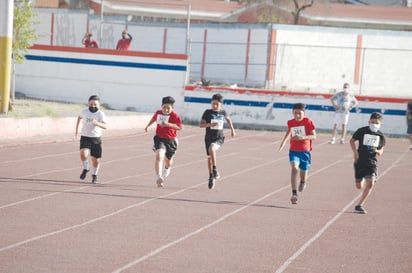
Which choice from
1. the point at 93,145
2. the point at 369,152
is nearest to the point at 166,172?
the point at 93,145

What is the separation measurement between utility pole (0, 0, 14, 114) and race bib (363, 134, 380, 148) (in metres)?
15.8

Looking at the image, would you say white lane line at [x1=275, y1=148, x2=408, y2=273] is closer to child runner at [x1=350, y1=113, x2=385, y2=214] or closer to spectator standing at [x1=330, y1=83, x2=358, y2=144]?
child runner at [x1=350, y1=113, x2=385, y2=214]

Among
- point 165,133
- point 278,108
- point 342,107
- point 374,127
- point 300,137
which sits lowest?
point 278,108

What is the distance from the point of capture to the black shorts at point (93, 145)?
18547 millimetres

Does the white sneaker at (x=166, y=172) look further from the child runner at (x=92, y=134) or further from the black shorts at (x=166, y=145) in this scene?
the child runner at (x=92, y=134)

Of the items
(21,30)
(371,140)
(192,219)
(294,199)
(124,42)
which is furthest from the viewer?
(124,42)

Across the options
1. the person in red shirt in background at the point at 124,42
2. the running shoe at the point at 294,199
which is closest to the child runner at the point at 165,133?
the running shoe at the point at 294,199

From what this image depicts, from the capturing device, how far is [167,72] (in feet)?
127

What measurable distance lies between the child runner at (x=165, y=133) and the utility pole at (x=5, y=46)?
11721 millimetres

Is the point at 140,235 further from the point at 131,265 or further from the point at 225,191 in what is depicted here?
the point at 225,191

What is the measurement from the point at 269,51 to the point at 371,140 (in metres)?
27.9

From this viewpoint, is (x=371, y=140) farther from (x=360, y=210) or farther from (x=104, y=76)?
(x=104, y=76)

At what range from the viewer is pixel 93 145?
1861cm

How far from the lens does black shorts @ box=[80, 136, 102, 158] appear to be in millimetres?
18547
